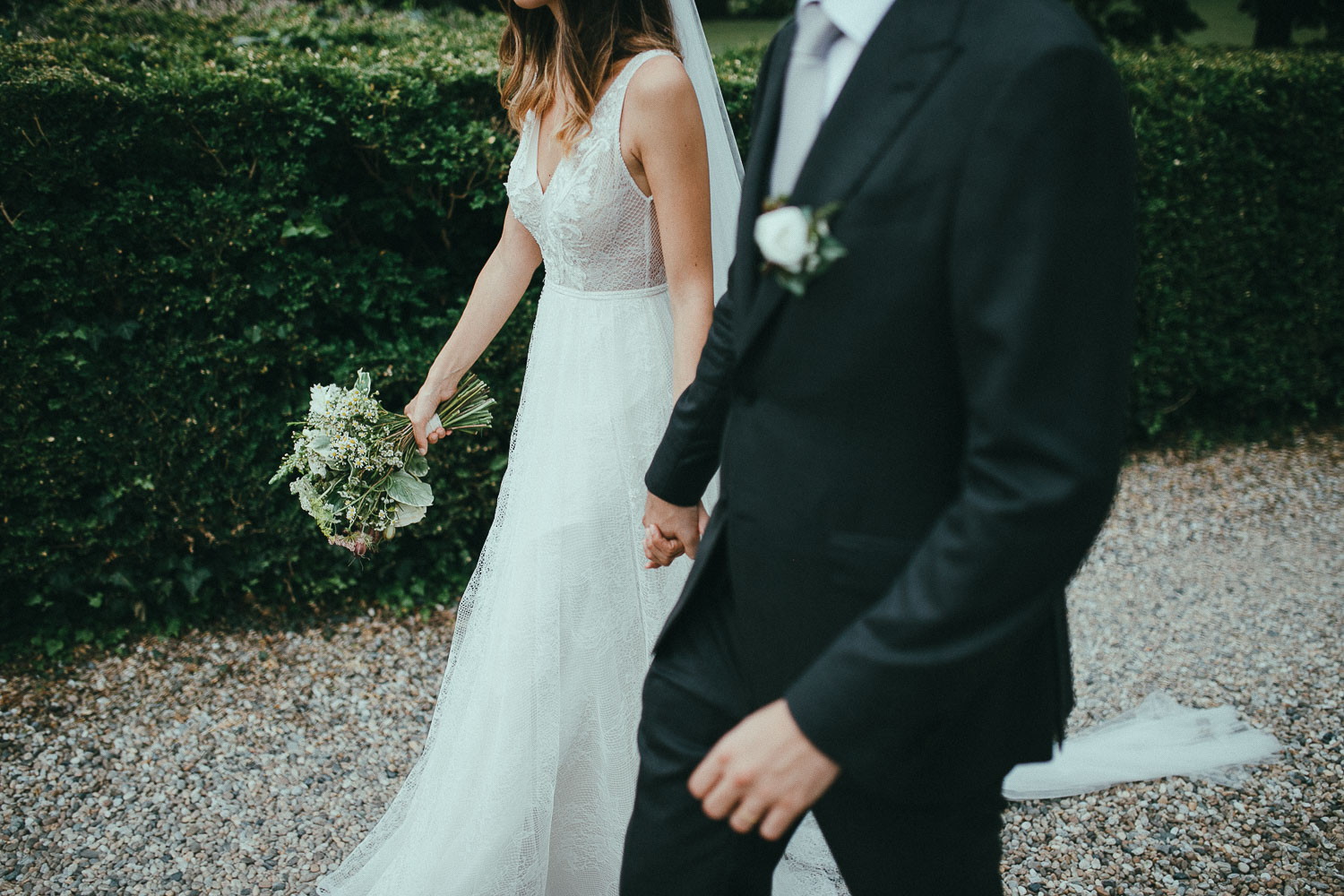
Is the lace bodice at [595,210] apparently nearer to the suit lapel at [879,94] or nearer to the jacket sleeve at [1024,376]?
the suit lapel at [879,94]

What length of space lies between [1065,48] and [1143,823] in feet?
8.84

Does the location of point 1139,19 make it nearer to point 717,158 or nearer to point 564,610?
point 717,158

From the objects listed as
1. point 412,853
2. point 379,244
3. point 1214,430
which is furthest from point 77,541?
point 1214,430

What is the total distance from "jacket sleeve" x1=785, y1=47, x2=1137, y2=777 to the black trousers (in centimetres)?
30

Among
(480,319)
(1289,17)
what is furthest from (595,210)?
(1289,17)

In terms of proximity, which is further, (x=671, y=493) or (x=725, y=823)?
(x=671, y=493)

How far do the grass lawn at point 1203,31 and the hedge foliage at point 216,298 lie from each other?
12547mm

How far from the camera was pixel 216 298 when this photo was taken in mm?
3664

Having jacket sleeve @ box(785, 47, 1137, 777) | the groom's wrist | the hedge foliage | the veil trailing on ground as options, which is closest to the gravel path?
the hedge foliage

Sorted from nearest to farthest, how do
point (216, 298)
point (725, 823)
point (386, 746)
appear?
point (725, 823) < point (386, 746) < point (216, 298)

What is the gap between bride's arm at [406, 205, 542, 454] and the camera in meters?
2.54

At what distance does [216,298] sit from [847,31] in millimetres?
3104

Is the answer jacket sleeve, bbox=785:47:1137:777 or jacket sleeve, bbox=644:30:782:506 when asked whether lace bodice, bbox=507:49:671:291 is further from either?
jacket sleeve, bbox=785:47:1137:777

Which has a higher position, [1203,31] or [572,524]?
[572,524]
